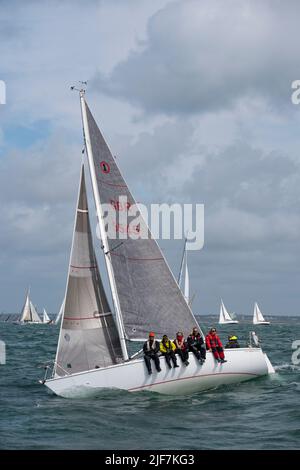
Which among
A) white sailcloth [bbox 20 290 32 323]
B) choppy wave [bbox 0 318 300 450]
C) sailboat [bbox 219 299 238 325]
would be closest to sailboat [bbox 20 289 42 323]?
white sailcloth [bbox 20 290 32 323]

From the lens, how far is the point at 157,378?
2416 centimetres

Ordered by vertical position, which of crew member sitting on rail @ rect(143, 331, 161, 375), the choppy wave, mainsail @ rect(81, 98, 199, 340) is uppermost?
mainsail @ rect(81, 98, 199, 340)

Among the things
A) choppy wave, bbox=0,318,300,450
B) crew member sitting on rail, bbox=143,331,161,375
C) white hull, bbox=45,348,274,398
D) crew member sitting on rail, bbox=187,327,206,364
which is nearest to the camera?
choppy wave, bbox=0,318,300,450

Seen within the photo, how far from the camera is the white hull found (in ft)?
78.0

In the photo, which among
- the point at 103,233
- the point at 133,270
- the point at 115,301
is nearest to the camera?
the point at 115,301

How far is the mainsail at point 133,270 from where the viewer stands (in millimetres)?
25828

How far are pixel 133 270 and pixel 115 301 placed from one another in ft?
4.87

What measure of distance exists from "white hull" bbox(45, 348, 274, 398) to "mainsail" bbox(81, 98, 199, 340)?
2.01 m

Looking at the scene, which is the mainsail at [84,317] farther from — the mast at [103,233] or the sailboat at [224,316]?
the sailboat at [224,316]

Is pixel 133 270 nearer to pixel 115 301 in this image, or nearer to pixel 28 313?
pixel 115 301

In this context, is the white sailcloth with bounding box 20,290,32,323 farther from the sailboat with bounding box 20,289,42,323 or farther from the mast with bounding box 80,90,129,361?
the mast with bounding box 80,90,129,361

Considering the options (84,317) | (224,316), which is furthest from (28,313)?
(84,317)
